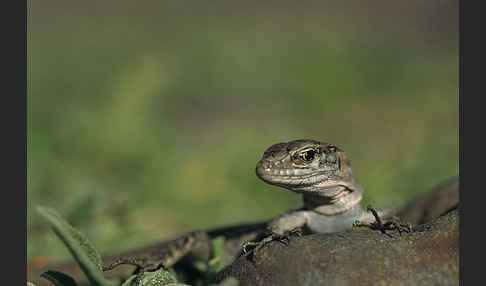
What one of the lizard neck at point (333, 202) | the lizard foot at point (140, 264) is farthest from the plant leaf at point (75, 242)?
the lizard neck at point (333, 202)

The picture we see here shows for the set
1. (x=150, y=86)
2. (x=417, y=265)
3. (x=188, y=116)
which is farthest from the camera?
(x=188, y=116)

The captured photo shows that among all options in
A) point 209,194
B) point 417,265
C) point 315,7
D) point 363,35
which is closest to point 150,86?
point 209,194

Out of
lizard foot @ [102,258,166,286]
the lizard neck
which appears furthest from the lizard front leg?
lizard foot @ [102,258,166,286]

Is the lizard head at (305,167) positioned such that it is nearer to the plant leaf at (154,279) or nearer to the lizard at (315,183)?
the lizard at (315,183)

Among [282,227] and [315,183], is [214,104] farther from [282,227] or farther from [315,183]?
[282,227]

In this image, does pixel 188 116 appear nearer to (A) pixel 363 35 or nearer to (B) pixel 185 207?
(B) pixel 185 207

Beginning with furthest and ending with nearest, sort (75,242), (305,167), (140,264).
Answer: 1. (305,167)
2. (140,264)
3. (75,242)

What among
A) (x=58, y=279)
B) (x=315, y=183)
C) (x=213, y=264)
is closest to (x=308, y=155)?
(x=315, y=183)

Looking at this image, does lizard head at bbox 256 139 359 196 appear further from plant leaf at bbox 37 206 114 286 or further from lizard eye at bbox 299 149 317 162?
plant leaf at bbox 37 206 114 286
